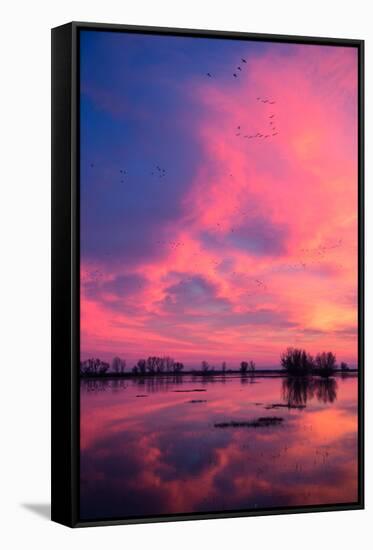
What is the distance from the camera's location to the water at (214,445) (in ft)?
31.4

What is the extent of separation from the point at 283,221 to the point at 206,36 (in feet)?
4.37

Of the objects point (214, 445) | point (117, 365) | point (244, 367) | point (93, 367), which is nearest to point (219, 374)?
point (244, 367)

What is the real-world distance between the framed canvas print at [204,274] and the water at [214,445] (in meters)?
0.01

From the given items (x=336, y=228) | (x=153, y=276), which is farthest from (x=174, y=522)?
(x=336, y=228)

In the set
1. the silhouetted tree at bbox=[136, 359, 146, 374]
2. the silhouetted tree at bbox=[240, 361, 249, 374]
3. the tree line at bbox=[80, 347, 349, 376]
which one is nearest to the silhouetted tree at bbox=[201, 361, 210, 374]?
the tree line at bbox=[80, 347, 349, 376]

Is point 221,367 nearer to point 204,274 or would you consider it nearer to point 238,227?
point 204,274

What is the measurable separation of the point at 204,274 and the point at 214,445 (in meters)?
A: 1.13

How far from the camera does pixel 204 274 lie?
32.2 feet

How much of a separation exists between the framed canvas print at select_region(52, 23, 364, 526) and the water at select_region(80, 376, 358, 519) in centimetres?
1

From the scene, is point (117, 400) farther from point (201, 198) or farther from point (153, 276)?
point (201, 198)

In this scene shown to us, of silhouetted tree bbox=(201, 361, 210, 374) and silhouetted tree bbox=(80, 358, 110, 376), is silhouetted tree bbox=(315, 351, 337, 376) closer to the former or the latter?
silhouetted tree bbox=(201, 361, 210, 374)

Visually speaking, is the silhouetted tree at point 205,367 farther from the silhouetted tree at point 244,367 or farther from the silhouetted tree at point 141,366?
the silhouetted tree at point 141,366

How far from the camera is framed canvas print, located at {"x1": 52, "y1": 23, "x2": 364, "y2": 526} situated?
376 inches

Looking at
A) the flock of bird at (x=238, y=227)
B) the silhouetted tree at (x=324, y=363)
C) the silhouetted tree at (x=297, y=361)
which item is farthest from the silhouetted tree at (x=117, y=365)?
the silhouetted tree at (x=324, y=363)
